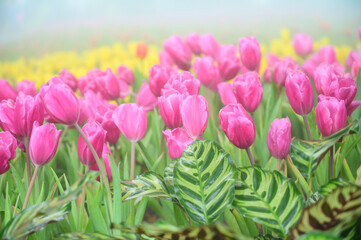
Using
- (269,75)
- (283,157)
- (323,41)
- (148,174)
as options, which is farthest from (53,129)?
(323,41)

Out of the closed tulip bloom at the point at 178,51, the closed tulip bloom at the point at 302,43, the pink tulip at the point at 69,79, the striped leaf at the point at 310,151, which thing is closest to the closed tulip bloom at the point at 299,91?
the striped leaf at the point at 310,151

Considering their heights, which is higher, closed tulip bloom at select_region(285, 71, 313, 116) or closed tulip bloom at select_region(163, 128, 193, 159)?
closed tulip bloom at select_region(285, 71, 313, 116)

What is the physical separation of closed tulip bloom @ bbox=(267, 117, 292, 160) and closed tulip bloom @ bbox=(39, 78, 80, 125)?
0.86 feet

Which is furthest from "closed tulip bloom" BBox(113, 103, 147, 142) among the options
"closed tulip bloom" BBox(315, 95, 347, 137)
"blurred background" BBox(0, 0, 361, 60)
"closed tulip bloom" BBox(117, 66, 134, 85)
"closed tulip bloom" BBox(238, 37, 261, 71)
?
"blurred background" BBox(0, 0, 361, 60)

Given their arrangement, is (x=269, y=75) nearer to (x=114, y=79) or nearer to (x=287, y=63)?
(x=287, y=63)

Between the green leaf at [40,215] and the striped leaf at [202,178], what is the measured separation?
0.36 ft

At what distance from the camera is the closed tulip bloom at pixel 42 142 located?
52 centimetres

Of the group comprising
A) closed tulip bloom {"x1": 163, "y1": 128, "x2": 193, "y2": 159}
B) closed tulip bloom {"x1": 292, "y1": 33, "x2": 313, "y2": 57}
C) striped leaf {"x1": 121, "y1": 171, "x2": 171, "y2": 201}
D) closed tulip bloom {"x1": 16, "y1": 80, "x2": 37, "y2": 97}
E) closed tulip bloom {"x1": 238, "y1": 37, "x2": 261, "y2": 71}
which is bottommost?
closed tulip bloom {"x1": 292, "y1": 33, "x2": 313, "y2": 57}

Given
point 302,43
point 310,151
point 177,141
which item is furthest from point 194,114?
point 302,43

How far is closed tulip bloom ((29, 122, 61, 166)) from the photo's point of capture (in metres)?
0.52

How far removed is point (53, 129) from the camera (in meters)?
0.52

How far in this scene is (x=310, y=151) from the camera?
18.8 inches

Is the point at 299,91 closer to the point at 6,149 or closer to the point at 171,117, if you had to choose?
the point at 171,117

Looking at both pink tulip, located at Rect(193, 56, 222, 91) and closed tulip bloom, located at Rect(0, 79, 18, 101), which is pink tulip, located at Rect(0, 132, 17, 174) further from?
pink tulip, located at Rect(193, 56, 222, 91)
